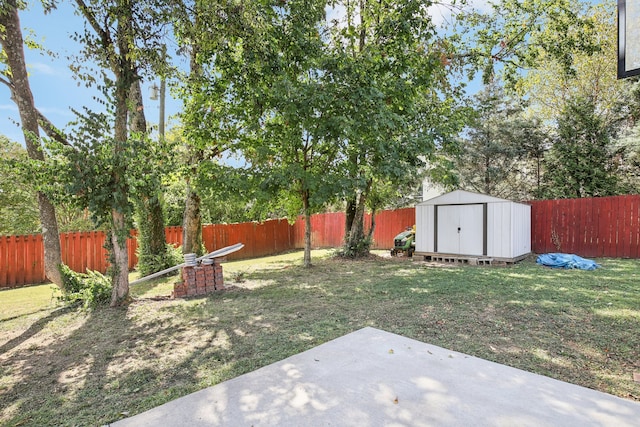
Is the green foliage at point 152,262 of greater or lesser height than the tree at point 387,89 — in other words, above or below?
below

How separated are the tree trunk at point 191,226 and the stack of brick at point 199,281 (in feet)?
8.38

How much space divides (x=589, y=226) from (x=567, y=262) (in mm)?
2482

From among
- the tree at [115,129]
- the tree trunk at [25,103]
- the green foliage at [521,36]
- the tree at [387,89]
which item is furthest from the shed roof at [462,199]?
the tree trunk at [25,103]

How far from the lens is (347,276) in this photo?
715cm

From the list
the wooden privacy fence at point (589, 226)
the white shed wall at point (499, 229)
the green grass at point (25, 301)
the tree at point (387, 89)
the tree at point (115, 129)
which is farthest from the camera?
the wooden privacy fence at point (589, 226)

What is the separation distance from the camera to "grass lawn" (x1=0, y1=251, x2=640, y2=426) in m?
2.46

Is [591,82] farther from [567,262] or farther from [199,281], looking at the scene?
[199,281]

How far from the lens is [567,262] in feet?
24.4

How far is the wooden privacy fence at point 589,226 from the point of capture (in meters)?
8.47

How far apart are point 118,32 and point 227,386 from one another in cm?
488

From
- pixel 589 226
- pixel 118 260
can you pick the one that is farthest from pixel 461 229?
pixel 118 260

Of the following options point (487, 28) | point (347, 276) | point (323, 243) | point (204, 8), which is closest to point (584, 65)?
point (487, 28)

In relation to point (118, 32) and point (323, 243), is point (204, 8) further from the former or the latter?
point (323, 243)

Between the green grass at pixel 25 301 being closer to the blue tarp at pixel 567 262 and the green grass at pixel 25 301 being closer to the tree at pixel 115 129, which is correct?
the tree at pixel 115 129
